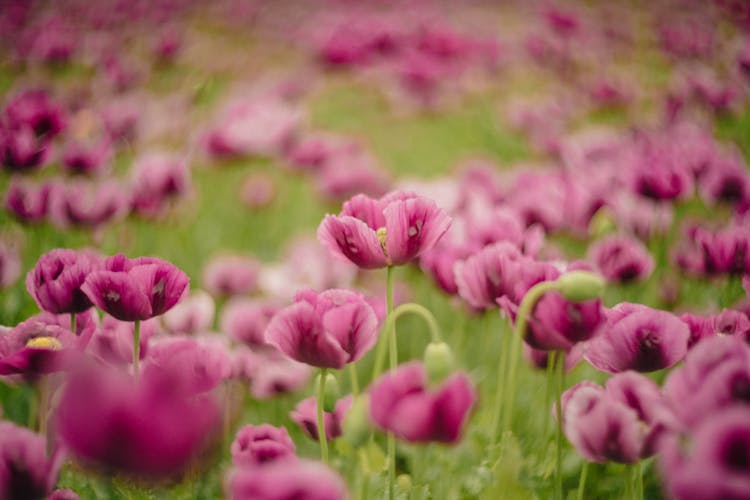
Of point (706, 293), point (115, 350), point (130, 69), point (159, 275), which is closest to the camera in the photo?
point (159, 275)

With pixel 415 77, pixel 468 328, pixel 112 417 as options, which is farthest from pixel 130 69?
pixel 112 417

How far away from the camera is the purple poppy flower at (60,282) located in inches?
38.8

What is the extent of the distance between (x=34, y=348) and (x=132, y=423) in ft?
1.41

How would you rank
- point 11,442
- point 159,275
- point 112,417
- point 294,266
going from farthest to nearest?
point 294,266, point 159,275, point 11,442, point 112,417

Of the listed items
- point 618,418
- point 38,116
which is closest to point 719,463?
point 618,418

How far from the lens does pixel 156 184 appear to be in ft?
6.23

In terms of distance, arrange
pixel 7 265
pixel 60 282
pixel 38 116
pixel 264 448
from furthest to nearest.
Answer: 1. pixel 38 116
2. pixel 7 265
3. pixel 60 282
4. pixel 264 448

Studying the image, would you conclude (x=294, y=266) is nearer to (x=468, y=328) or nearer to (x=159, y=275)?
(x=468, y=328)

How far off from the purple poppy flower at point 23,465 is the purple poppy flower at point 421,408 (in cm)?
39

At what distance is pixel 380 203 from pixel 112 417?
0.58 metres

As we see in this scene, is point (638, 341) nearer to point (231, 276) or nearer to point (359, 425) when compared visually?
point (359, 425)

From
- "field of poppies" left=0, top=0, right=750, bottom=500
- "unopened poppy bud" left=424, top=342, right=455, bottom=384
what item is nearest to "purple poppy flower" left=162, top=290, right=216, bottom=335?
"field of poppies" left=0, top=0, right=750, bottom=500

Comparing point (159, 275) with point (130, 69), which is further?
point (130, 69)

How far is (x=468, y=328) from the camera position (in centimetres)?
208
